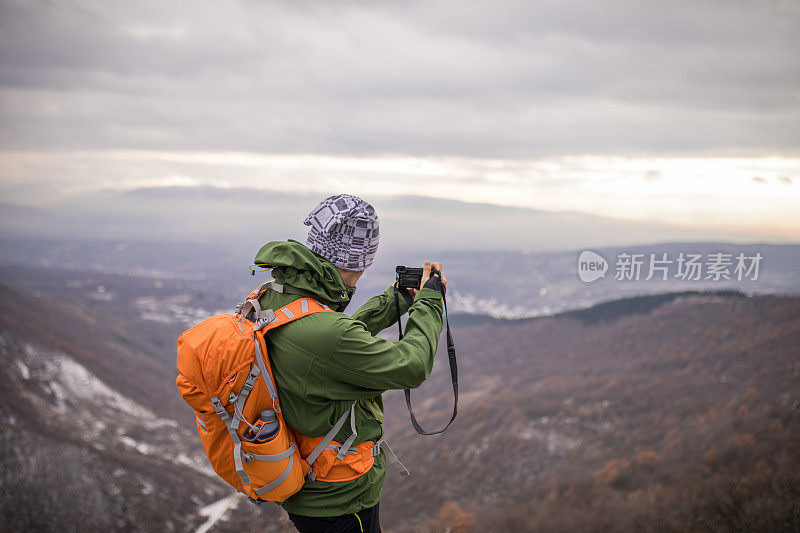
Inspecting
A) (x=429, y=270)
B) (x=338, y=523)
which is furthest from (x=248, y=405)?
(x=429, y=270)

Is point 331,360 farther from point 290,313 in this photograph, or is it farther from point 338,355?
point 290,313

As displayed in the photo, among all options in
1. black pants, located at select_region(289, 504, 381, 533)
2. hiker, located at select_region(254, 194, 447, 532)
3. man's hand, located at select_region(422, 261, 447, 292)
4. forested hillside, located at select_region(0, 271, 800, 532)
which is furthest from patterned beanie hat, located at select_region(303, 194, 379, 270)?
forested hillside, located at select_region(0, 271, 800, 532)

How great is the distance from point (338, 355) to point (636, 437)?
2311cm

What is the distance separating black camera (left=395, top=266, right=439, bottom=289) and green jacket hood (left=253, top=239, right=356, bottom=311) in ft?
2.84

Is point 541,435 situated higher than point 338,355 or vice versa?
point 338,355

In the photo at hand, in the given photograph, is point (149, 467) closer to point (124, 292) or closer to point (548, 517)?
point (548, 517)

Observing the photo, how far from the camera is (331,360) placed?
3.18 meters

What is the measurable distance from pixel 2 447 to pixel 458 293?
53763 millimetres

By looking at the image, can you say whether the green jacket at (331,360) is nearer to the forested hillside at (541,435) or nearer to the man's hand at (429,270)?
the man's hand at (429,270)

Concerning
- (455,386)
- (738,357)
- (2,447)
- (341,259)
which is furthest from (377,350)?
(2,447)

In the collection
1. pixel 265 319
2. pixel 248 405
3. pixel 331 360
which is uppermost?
pixel 265 319

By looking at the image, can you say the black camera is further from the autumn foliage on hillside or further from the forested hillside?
the forested hillside

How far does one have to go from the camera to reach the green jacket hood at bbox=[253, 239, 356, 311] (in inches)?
135

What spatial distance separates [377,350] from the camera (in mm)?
3178
